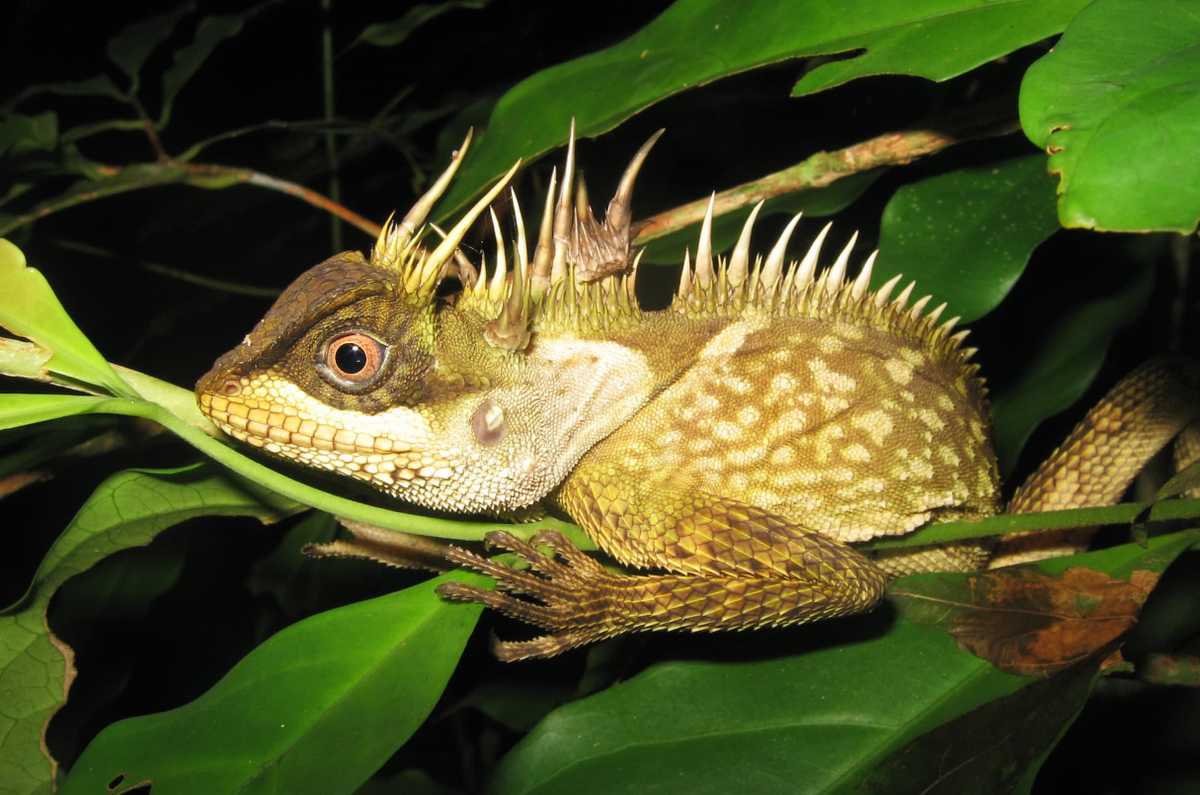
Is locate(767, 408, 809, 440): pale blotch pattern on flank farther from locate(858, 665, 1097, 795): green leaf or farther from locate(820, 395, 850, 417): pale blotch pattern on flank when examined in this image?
locate(858, 665, 1097, 795): green leaf

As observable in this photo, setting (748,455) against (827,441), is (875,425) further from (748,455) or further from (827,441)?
(748,455)

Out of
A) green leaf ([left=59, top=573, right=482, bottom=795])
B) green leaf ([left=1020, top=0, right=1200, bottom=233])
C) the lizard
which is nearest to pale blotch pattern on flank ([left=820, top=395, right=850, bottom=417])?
the lizard

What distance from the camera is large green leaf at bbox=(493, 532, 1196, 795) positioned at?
2072 millimetres

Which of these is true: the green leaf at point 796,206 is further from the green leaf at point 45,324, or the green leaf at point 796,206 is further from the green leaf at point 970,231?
the green leaf at point 45,324

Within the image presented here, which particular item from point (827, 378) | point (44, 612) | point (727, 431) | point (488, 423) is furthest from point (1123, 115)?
point (44, 612)

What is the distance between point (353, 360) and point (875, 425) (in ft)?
5.71

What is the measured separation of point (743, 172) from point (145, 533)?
3.06 m

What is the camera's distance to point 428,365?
2.42 metres

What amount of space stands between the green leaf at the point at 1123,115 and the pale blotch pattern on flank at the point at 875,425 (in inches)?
49.6

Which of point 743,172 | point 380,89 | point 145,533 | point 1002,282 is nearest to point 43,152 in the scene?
point 145,533

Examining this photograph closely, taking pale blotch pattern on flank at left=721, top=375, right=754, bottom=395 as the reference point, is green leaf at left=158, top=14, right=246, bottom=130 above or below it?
above

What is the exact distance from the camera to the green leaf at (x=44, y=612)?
222 cm

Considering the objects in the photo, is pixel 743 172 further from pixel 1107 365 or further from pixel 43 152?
pixel 43 152

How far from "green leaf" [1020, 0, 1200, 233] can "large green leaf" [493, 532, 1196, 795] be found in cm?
141
